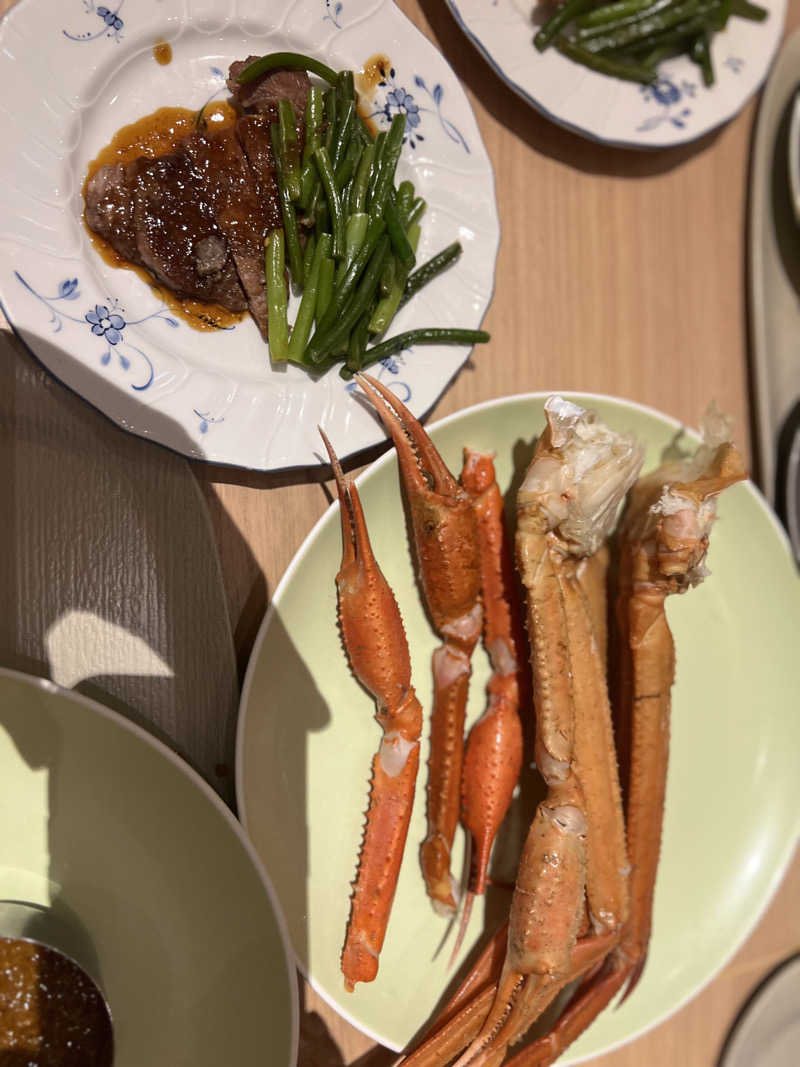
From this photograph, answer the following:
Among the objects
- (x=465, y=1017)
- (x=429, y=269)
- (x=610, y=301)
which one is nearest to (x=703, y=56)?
(x=610, y=301)

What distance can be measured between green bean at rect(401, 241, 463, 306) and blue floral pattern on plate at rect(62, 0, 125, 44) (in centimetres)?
47

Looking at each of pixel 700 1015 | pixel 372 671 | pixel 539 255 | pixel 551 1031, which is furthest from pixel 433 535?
pixel 700 1015

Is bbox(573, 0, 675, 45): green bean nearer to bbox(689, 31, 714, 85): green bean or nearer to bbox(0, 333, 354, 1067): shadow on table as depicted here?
bbox(689, 31, 714, 85): green bean

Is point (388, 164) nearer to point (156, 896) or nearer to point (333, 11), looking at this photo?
point (333, 11)

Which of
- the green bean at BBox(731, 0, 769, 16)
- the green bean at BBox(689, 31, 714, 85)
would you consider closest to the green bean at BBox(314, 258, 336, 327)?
the green bean at BBox(689, 31, 714, 85)

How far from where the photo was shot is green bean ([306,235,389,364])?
105 cm

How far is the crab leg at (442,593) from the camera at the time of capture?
3.46 feet

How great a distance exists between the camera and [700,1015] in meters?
1.47

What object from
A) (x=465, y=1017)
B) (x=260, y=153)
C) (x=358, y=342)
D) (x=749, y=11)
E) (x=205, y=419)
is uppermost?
(x=749, y=11)

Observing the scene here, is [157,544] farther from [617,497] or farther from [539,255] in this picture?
[539,255]

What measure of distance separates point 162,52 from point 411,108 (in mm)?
344

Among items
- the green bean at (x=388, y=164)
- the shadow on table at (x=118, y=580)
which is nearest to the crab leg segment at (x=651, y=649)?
the shadow on table at (x=118, y=580)

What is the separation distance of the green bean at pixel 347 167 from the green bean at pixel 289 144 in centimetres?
5

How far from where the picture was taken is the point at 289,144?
104 centimetres
